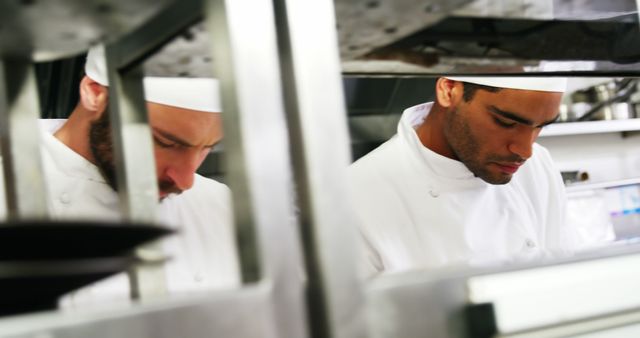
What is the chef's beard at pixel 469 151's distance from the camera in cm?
278

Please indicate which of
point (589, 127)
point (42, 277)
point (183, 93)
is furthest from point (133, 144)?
point (589, 127)

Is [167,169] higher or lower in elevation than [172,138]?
lower

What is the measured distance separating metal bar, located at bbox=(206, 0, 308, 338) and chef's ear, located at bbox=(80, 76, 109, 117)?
173 centimetres

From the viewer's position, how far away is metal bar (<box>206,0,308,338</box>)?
0.62 m

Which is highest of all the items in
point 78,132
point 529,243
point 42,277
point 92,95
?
point 92,95

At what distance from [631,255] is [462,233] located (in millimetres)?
1889

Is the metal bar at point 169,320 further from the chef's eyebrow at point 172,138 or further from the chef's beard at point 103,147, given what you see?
the chef's eyebrow at point 172,138

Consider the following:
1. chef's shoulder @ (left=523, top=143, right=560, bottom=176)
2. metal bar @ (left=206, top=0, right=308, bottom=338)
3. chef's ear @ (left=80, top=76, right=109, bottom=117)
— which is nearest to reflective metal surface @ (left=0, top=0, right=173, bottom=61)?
metal bar @ (left=206, top=0, right=308, bottom=338)

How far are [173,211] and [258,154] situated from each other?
2206 mm

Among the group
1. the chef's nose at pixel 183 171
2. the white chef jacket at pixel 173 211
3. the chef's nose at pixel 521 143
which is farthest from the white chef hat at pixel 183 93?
the chef's nose at pixel 521 143

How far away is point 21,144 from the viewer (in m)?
0.85

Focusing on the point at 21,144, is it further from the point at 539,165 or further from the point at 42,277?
the point at 539,165

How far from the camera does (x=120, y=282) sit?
2.21 m

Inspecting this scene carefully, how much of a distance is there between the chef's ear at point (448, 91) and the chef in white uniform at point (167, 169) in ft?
3.30
